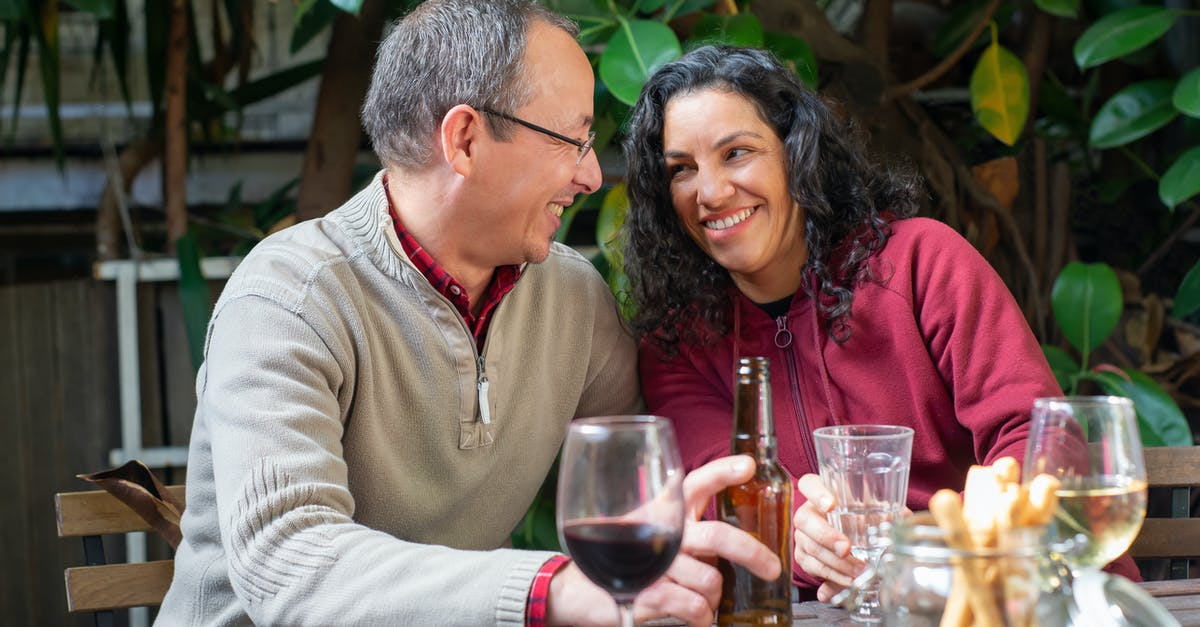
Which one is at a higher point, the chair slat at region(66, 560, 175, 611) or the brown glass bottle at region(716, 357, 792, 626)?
the brown glass bottle at region(716, 357, 792, 626)

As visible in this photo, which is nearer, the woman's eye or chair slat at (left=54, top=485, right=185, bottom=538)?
chair slat at (left=54, top=485, right=185, bottom=538)

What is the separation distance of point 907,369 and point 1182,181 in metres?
1.13

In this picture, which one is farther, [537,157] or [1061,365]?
[1061,365]

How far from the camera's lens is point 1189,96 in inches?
95.6

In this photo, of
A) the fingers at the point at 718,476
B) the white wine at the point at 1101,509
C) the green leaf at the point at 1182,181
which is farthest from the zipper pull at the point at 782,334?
the green leaf at the point at 1182,181

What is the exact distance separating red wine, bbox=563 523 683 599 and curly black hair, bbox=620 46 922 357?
2.92 ft

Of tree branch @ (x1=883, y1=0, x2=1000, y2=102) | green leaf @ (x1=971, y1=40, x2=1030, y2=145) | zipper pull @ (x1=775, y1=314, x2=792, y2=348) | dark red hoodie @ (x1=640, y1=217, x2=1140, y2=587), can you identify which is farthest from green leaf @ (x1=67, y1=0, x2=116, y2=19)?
green leaf @ (x1=971, y1=40, x2=1030, y2=145)

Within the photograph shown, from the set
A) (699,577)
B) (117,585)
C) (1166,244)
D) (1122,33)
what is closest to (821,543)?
(699,577)

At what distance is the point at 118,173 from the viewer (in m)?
3.14

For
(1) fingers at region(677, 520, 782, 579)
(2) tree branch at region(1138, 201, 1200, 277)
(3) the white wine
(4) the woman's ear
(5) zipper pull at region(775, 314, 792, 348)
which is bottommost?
(1) fingers at region(677, 520, 782, 579)

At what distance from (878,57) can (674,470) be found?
2.22 meters

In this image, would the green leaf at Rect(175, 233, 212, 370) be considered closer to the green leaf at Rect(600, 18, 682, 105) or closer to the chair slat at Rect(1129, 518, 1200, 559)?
the green leaf at Rect(600, 18, 682, 105)

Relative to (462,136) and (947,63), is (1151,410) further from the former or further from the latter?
(462,136)

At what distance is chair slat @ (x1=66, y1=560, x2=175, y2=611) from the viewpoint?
61.9 inches
